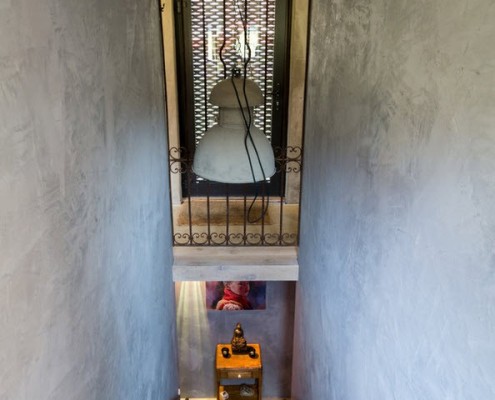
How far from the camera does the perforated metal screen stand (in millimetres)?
4410

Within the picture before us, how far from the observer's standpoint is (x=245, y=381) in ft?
17.2

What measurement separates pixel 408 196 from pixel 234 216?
3175mm

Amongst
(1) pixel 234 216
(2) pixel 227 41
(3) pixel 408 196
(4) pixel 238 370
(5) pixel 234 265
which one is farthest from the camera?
(4) pixel 238 370

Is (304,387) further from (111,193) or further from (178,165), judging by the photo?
(111,193)

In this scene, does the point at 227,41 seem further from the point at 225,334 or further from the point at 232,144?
the point at 225,334

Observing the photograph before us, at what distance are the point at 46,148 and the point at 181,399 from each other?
4.60 metres

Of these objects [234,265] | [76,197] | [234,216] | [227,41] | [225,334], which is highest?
[227,41]

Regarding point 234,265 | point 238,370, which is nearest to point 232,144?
point 234,265

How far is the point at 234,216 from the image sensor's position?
474cm

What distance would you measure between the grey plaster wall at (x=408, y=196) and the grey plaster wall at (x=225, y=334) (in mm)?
2079

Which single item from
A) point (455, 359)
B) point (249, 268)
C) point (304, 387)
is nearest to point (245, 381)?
point (304, 387)

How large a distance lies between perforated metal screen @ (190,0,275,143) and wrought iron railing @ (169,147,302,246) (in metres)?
0.72

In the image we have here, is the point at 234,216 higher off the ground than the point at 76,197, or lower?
lower

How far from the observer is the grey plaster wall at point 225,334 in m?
5.06
